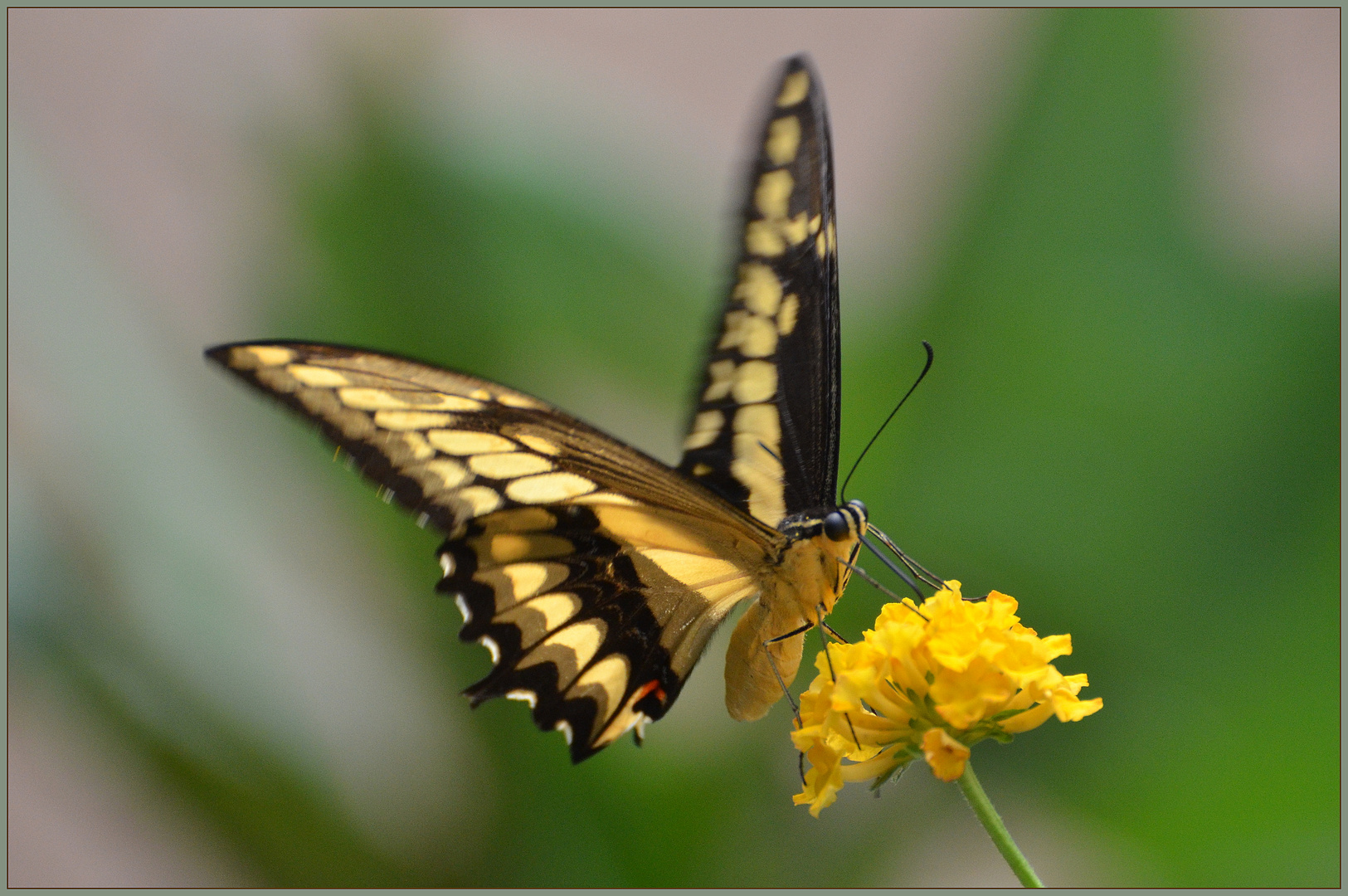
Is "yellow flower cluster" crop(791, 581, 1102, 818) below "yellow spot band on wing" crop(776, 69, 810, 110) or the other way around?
below

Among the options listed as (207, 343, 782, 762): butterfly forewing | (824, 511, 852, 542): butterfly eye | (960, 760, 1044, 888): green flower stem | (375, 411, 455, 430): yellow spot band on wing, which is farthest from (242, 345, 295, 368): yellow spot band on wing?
(960, 760, 1044, 888): green flower stem

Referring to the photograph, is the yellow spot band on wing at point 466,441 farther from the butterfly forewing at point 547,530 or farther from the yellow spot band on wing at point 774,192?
the yellow spot band on wing at point 774,192

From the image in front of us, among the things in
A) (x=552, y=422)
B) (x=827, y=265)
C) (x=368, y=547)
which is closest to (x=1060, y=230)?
(x=827, y=265)

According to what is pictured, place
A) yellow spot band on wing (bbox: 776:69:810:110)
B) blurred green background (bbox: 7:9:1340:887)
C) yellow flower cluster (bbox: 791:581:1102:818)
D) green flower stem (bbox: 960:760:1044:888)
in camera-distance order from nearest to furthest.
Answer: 1. green flower stem (bbox: 960:760:1044:888)
2. yellow flower cluster (bbox: 791:581:1102:818)
3. yellow spot band on wing (bbox: 776:69:810:110)
4. blurred green background (bbox: 7:9:1340:887)

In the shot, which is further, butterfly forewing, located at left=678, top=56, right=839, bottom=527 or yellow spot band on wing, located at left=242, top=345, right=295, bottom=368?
butterfly forewing, located at left=678, top=56, right=839, bottom=527

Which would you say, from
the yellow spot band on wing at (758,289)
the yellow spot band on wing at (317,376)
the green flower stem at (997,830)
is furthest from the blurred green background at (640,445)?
the green flower stem at (997,830)

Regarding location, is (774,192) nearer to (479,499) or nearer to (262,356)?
(479,499)

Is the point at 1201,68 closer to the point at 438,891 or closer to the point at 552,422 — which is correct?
the point at 552,422

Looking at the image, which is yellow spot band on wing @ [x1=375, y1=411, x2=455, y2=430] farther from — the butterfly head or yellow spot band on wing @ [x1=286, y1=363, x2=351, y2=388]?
the butterfly head

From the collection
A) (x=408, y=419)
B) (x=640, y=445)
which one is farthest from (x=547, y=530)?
(x=640, y=445)
